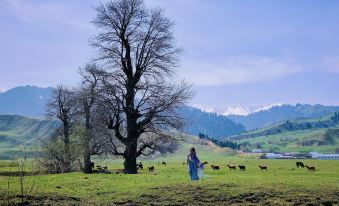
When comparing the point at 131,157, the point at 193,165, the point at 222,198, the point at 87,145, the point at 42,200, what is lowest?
the point at 222,198

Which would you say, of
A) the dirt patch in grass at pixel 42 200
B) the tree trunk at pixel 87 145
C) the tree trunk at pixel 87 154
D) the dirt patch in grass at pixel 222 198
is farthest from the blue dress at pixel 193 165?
the tree trunk at pixel 87 154

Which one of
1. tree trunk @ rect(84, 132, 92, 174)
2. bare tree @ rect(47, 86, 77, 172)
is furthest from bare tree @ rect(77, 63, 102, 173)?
bare tree @ rect(47, 86, 77, 172)

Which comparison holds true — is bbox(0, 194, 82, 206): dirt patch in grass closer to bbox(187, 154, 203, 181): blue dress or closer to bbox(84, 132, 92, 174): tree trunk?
bbox(187, 154, 203, 181): blue dress

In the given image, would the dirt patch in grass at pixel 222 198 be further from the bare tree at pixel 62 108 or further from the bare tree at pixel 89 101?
the bare tree at pixel 62 108

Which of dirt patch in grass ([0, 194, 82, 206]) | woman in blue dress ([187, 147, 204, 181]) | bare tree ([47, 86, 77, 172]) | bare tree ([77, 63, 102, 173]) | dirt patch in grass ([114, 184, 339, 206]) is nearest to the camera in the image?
dirt patch in grass ([0, 194, 82, 206])

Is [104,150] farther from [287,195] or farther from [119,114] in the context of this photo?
[287,195]

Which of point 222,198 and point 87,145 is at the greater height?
point 87,145

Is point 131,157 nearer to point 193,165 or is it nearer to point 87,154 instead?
point 87,154

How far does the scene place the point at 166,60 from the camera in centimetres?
5150

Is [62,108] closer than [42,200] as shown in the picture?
No

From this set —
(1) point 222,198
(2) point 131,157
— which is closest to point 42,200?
(1) point 222,198

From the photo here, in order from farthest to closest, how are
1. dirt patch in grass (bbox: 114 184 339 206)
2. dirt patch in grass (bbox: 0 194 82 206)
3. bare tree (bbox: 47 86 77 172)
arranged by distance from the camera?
bare tree (bbox: 47 86 77 172), dirt patch in grass (bbox: 114 184 339 206), dirt patch in grass (bbox: 0 194 82 206)

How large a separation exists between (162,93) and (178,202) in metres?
24.5

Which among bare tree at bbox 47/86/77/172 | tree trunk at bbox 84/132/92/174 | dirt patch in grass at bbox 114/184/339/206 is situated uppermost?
bare tree at bbox 47/86/77/172
